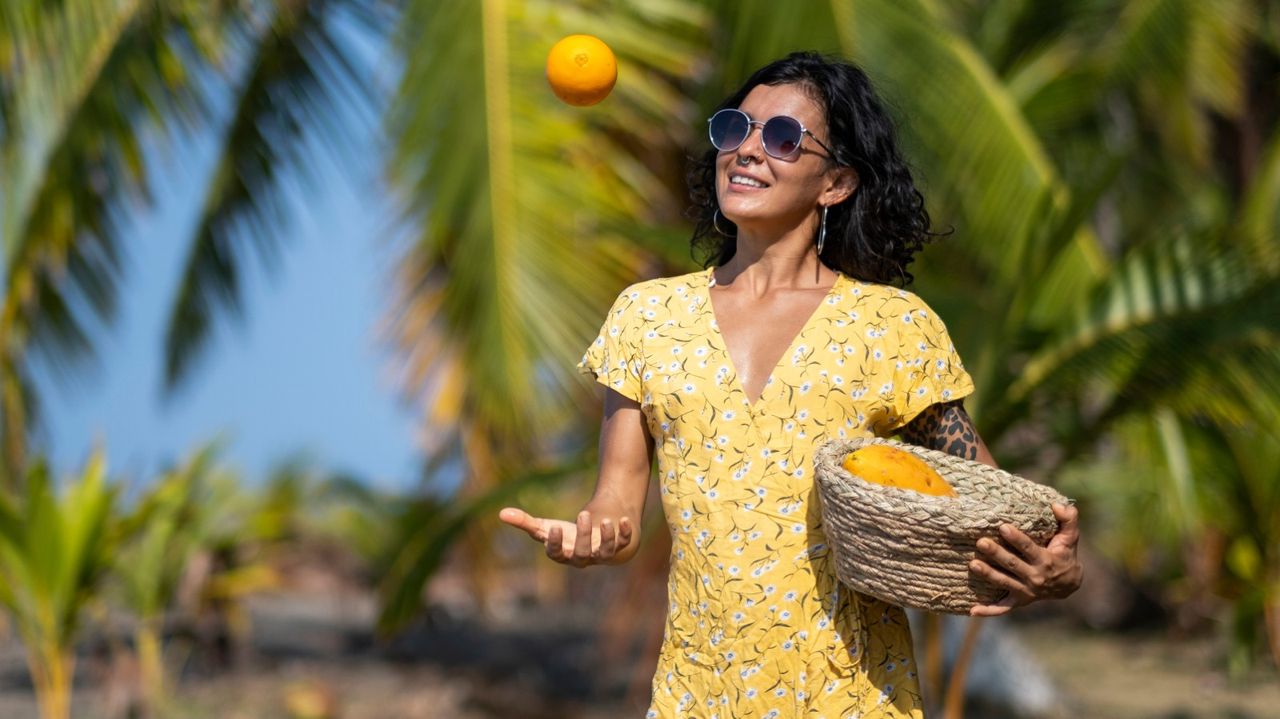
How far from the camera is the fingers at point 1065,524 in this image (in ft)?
7.80

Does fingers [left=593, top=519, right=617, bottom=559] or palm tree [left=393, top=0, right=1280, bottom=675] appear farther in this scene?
palm tree [left=393, top=0, right=1280, bottom=675]

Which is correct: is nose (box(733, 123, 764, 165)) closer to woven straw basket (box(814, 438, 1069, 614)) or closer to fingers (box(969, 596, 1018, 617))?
woven straw basket (box(814, 438, 1069, 614))

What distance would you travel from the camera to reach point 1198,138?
10727mm

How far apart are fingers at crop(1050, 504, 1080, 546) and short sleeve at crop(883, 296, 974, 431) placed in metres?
0.28

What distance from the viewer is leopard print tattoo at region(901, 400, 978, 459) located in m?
2.61

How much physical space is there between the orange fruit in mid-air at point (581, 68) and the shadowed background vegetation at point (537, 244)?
1495mm

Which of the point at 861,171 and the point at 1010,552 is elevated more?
the point at 861,171

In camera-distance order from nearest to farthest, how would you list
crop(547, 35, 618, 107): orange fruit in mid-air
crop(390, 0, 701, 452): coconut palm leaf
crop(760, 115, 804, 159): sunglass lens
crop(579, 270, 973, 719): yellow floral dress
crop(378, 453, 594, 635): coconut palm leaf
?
crop(579, 270, 973, 719): yellow floral dress
crop(760, 115, 804, 159): sunglass lens
crop(547, 35, 618, 107): orange fruit in mid-air
crop(390, 0, 701, 452): coconut palm leaf
crop(378, 453, 594, 635): coconut palm leaf

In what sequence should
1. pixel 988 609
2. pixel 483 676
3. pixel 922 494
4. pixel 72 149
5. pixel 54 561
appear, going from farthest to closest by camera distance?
pixel 483 676 → pixel 72 149 → pixel 54 561 → pixel 988 609 → pixel 922 494

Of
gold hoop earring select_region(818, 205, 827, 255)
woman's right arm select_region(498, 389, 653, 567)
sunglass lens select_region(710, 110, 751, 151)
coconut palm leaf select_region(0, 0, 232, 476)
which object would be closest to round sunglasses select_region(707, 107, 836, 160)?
sunglass lens select_region(710, 110, 751, 151)

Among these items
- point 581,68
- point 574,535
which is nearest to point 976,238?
point 581,68

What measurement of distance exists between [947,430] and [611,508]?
0.54m

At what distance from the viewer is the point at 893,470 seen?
2.32 metres

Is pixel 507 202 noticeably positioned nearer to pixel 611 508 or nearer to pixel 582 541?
pixel 611 508
